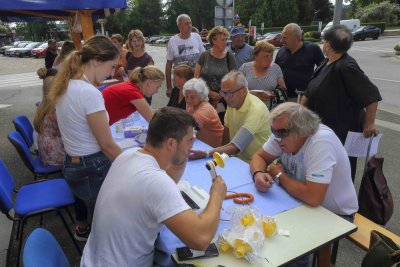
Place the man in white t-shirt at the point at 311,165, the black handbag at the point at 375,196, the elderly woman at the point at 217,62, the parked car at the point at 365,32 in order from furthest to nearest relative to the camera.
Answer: the parked car at the point at 365,32
the elderly woman at the point at 217,62
the black handbag at the point at 375,196
the man in white t-shirt at the point at 311,165

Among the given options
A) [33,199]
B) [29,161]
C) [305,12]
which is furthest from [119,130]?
[305,12]

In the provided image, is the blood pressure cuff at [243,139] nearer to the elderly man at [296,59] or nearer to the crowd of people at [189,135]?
the crowd of people at [189,135]

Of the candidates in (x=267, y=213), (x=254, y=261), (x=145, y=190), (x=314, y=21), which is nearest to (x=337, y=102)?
(x=267, y=213)

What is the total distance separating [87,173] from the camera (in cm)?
240

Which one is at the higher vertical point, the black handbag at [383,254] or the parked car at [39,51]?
the parked car at [39,51]

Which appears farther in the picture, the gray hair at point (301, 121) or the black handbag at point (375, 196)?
the black handbag at point (375, 196)

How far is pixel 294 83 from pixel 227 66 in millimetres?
946

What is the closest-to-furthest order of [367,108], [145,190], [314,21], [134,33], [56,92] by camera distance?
[145,190], [56,92], [367,108], [134,33], [314,21]

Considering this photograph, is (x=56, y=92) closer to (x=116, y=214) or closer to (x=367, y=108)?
(x=116, y=214)

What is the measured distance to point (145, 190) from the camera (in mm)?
1361

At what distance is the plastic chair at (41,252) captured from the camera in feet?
4.27

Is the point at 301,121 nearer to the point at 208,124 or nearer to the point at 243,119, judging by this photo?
the point at 243,119

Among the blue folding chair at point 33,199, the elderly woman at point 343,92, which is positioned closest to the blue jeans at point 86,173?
the blue folding chair at point 33,199

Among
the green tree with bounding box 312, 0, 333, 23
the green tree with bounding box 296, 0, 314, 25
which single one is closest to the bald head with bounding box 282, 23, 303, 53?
the green tree with bounding box 296, 0, 314, 25
